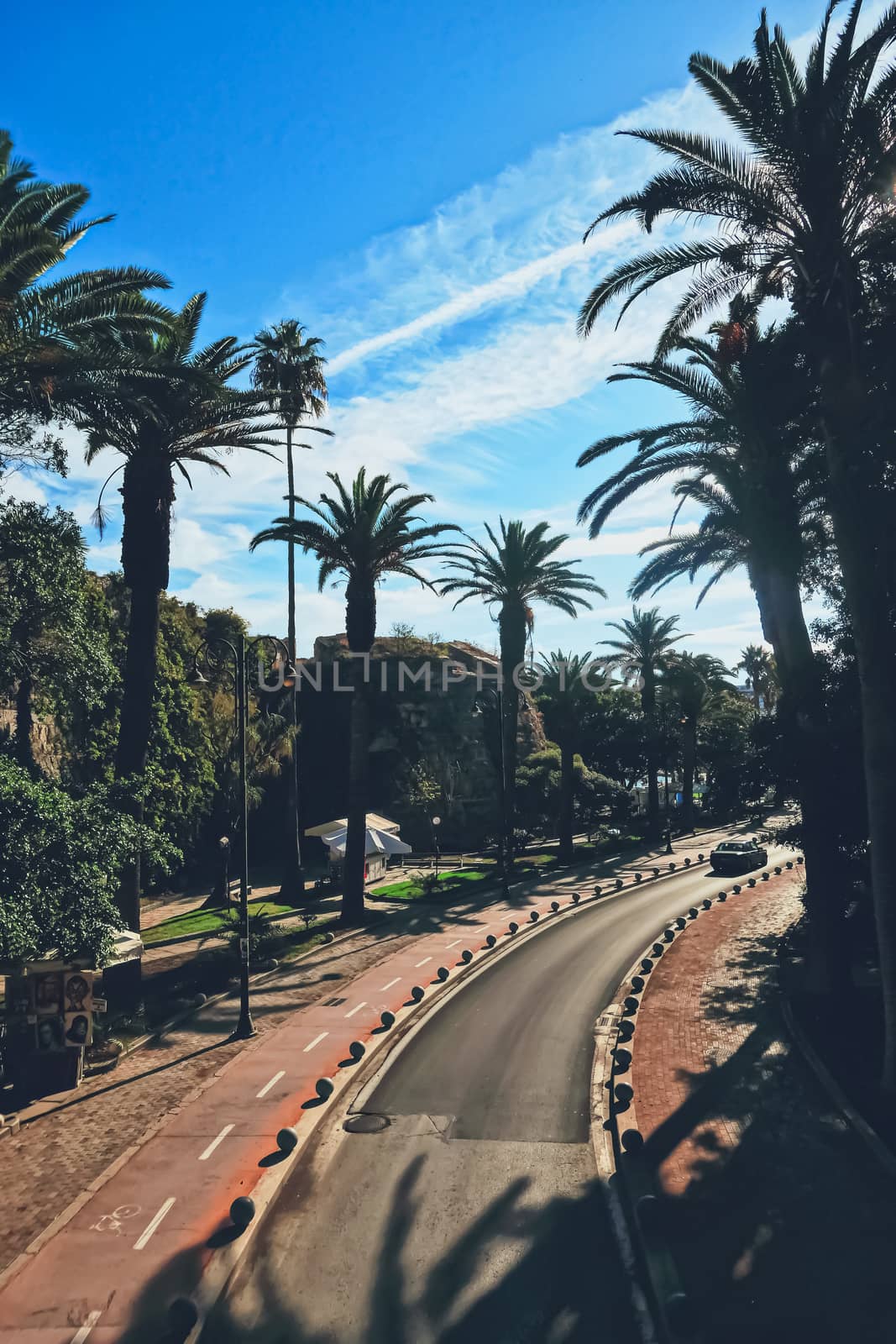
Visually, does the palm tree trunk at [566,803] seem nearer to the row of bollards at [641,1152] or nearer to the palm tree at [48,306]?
the row of bollards at [641,1152]

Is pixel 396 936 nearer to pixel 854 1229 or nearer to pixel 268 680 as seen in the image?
pixel 854 1229

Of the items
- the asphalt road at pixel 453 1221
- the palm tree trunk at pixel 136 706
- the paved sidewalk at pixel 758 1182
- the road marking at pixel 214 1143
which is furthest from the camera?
the palm tree trunk at pixel 136 706

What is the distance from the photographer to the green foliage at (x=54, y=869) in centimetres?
1405

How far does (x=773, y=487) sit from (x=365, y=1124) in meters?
16.0

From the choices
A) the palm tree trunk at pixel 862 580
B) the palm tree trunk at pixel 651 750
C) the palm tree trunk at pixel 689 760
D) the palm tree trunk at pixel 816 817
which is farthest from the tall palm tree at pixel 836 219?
the palm tree trunk at pixel 689 760

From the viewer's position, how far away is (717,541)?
83.0 ft

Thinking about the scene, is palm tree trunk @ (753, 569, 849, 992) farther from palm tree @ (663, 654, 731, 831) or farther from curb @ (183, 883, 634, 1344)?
palm tree @ (663, 654, 731, 831)

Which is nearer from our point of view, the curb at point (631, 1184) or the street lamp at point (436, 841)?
the curb at point (631, 1184)

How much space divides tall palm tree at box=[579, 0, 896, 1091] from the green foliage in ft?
43.0

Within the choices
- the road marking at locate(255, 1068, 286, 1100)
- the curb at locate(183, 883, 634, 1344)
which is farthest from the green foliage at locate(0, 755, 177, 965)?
the curb at locate(183, 883, 634, 1344)

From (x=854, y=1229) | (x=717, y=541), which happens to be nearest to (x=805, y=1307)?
(x=854, y=1229)

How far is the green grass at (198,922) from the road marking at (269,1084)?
11.8 meters

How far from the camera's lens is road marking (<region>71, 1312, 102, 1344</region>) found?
8.55 m
